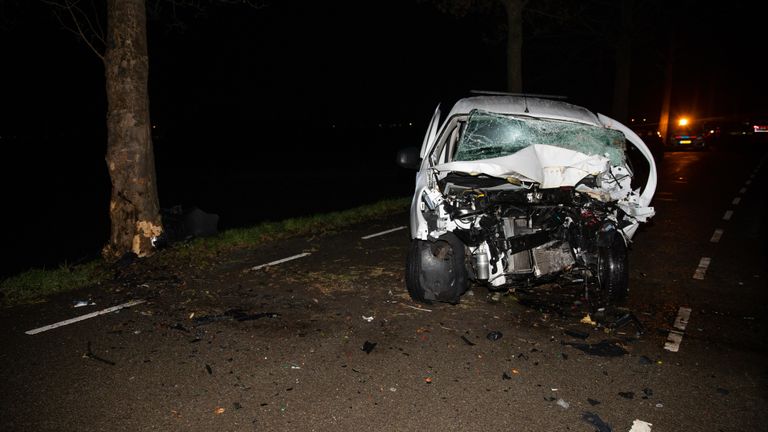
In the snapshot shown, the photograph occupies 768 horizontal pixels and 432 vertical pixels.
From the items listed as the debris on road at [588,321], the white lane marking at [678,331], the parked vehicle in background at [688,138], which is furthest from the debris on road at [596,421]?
the parked vehicle in background at [688,138]

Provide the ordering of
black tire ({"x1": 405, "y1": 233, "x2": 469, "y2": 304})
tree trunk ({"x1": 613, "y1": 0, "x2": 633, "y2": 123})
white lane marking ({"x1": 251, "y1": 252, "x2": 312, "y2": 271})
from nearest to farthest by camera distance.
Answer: black tire ({"x1": 405, "y1": 233, "x2": 469, "y2": 304}) → white lane marking ({"x1": 251, "y1": 252, "x2": 312, "y2": 271}) → tree trunk ({"x1": 613, "y1": 0, "x2": 633, "y2": 123})

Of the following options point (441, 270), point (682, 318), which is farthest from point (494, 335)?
point (682, 318)

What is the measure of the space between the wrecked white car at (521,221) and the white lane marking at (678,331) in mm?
596

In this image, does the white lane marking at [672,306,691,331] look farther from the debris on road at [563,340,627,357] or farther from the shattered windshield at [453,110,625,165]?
the shattered windshield at [453,110,625,165]

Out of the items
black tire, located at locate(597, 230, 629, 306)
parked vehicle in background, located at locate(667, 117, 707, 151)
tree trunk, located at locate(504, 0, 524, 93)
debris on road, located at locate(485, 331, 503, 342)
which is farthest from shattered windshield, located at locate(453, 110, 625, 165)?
parked vehicle in background, located at locate(667, 117, 707, 151)

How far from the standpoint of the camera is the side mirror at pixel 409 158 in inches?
268

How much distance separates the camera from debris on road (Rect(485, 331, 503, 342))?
5180 mm

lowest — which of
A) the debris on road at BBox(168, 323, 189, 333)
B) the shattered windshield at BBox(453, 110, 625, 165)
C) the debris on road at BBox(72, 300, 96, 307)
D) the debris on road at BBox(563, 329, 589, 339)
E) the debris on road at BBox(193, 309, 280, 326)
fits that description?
the debris on road at BBox(563, 329, 589, 339)

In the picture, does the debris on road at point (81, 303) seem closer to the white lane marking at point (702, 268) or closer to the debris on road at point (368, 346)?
the debris on road at point (368, 346)

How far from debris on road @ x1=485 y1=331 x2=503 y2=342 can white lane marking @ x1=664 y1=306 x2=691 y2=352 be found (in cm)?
144

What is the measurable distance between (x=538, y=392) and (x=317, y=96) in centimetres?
6428

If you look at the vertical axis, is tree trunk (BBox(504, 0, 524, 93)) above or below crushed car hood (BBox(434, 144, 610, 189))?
above

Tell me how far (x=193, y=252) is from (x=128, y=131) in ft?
6.25

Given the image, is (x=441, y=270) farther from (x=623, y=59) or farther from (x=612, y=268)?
(x=623, y=59)
